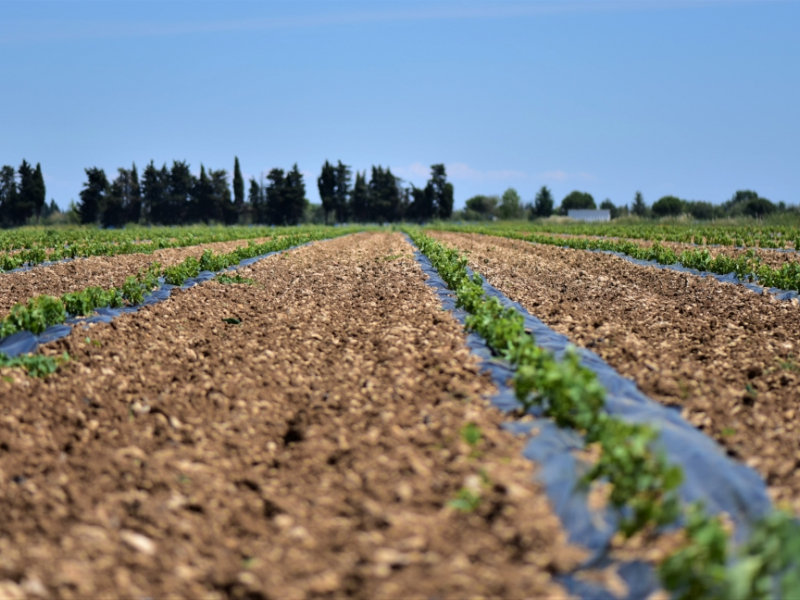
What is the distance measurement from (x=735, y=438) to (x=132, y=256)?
18.9 meters

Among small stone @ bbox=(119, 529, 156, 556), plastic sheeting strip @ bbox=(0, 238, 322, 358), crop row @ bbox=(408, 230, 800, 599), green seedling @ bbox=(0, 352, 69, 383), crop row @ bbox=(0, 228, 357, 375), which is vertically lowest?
small stone @ bbox=(119, 529, 156, 556)

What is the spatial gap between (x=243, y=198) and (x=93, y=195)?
15574mm

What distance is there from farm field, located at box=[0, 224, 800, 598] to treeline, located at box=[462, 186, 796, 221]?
57809 millimetres

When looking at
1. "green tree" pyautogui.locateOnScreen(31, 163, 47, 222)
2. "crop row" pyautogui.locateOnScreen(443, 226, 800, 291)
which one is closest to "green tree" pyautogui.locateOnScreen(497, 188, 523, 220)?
"green tree" pyautogui.locateOnScreen(31, 163, 47, 222)

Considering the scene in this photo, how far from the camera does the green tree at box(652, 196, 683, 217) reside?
8350 centimetres

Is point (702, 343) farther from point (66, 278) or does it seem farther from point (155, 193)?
point (155, 193)

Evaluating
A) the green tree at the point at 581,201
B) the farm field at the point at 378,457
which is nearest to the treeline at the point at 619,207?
the green tree at the point at 581,201

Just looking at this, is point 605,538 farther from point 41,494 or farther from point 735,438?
point 41,494

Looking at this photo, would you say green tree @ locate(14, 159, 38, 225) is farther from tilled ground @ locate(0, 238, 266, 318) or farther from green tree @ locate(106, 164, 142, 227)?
tilled ground @ locate(0, 238, 266, 318)

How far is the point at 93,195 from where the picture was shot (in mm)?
68562

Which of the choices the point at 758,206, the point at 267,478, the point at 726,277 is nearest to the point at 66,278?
the point at 267,478

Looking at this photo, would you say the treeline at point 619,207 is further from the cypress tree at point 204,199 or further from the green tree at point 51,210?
the green tree at point 51,210

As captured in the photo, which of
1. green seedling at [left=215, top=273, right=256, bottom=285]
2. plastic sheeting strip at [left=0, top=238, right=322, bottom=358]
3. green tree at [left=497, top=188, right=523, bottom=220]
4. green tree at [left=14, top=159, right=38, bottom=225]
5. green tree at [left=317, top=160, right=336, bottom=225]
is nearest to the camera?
plastic sheeting strip at [left=0, top=238, right=322, bottom=358]

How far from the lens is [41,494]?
14.4ft
